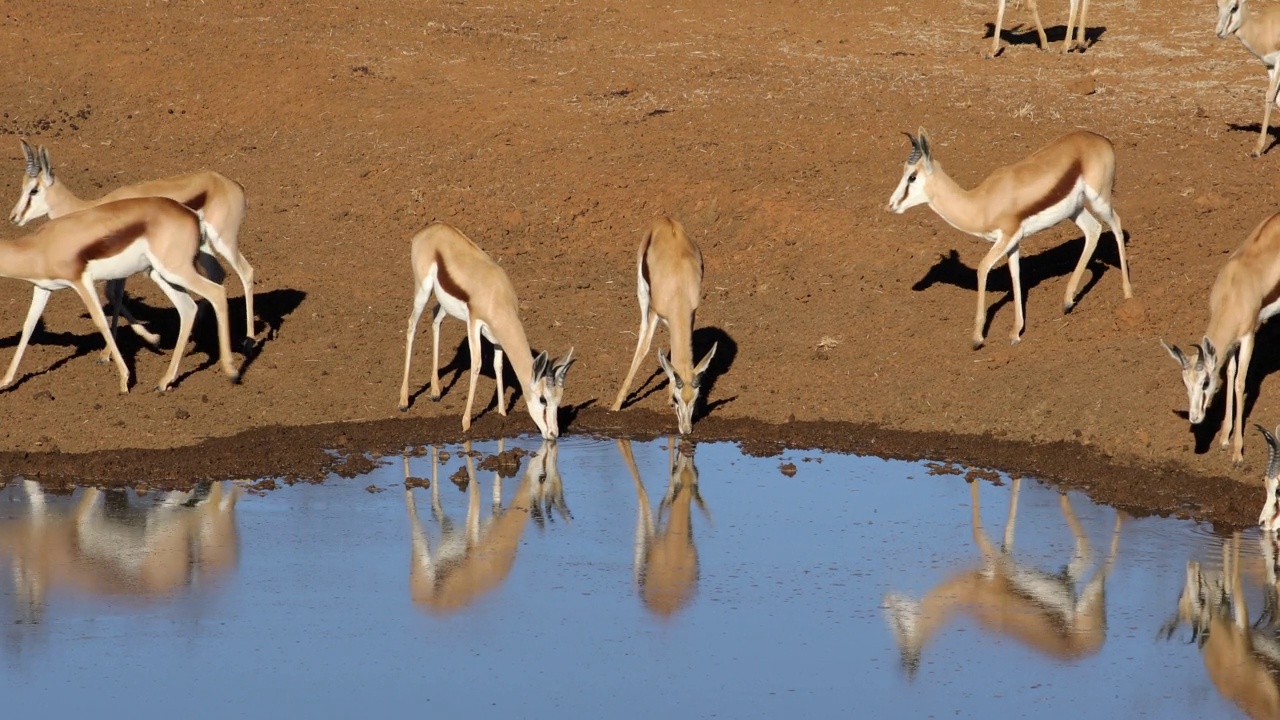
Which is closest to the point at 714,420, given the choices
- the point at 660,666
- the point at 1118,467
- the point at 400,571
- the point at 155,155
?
the point at 1118,467

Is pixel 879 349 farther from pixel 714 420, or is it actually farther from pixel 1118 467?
pixel 1118 467

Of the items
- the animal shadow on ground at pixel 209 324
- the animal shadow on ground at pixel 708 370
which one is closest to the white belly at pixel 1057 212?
the animal shadow on ground at pixel 708 370

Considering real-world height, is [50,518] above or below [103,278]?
below

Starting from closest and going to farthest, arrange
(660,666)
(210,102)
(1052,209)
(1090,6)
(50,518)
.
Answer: (660,666)
(50,518)
(1052,209)
(210,102)
(1090,6)

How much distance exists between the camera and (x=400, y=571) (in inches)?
352

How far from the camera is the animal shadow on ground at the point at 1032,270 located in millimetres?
14445

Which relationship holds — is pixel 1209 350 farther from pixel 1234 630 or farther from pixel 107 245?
pixel 107 245

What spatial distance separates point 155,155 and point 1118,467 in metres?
13.1

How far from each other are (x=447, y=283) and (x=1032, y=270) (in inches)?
232

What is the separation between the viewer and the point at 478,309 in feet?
39.8

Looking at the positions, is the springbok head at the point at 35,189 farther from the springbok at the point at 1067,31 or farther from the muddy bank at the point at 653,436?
the springbok at the point at 1067,31

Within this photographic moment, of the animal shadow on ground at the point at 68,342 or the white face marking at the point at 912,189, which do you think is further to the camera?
the white face marking at the point at 912,189

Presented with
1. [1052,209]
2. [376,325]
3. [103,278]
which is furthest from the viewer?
[376,325]

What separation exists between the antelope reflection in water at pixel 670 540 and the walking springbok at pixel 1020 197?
11.3 feet
